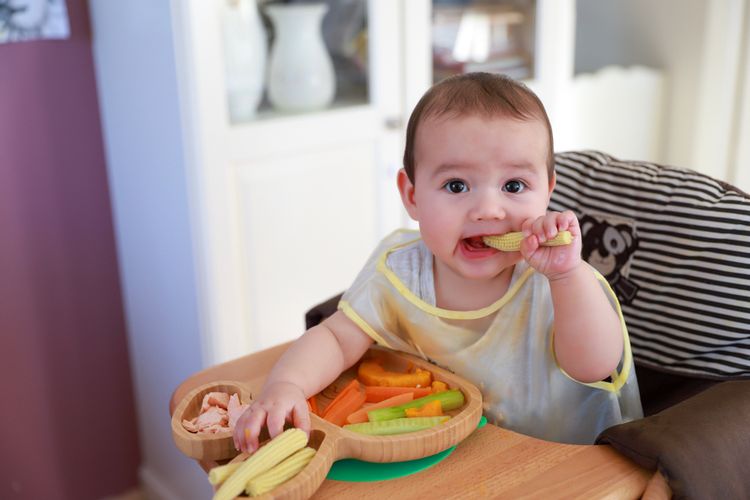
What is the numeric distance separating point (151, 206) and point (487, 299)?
42.6 inches

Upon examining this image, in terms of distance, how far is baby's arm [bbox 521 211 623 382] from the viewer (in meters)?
0.89

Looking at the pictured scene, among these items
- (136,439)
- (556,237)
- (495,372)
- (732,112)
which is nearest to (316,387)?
(495,372)

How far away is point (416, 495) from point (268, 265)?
3.75 ft

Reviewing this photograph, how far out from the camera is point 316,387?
3.26ft

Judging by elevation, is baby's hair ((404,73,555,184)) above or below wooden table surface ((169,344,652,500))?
above

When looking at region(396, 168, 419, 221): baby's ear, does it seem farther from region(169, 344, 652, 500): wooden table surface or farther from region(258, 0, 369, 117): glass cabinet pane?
region(258, 0, 369, 117): glass cabinet pane

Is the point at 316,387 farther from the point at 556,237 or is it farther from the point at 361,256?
the point at 361,256

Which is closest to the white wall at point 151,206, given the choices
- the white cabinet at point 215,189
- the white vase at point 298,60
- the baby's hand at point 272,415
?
the white cabinet at point 215,189

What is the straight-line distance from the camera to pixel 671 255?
3.77 ft

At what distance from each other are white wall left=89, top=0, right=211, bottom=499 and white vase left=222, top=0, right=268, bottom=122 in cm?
15

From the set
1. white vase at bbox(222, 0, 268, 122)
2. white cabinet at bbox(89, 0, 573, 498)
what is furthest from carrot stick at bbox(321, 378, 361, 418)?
white vase at bbox(222, 0, 268, 122)

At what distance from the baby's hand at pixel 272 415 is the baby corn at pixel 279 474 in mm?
49

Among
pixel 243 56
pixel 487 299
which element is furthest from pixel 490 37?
pixel 487 299

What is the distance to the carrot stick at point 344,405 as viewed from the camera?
3.15 feet
